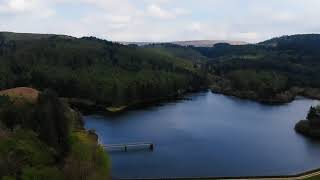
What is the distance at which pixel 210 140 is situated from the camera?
233 ft

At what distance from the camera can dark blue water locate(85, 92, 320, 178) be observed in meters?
56.3

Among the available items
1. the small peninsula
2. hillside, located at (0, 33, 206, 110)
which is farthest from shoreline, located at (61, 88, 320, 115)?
the small peninsula

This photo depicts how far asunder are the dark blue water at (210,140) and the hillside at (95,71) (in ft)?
52.4

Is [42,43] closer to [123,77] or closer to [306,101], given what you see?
[123,77]

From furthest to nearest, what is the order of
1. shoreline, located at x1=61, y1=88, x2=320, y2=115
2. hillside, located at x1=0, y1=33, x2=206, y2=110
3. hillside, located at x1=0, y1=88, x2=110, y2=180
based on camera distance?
hillside, located at x1=0, y1=33, x2=206, y2=110, shoreline, located at x1=61, y1=88, x2=320, y2=115, hillside, located at x1=0, y1=88, x2=110, y2=180

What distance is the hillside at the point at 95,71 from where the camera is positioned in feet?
390

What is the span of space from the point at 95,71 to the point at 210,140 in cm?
6627

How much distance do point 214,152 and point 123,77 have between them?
67.5 m

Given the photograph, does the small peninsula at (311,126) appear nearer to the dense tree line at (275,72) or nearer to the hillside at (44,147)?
the hillside at (44,147)

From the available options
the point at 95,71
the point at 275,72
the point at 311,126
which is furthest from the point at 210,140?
the point at 275,72

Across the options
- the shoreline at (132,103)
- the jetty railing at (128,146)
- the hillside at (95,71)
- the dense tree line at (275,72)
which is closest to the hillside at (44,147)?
the jetty railing at (128,146)

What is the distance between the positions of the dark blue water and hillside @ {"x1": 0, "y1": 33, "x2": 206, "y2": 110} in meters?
16.0

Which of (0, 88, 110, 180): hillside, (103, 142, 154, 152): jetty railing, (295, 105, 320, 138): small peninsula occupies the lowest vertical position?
(103, 142, 154, 152): jetty railing

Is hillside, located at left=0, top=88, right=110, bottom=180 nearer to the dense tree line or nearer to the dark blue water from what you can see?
the dark blue water
